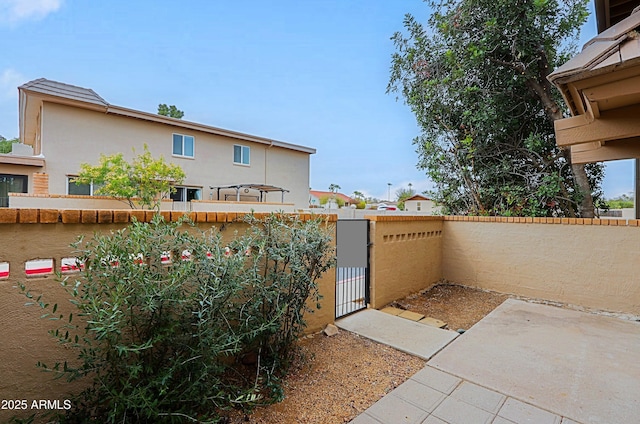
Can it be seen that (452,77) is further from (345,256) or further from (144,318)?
(144,318)

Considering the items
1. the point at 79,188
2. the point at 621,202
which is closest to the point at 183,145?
the point at 79,188

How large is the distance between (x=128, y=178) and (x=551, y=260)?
11772 mm

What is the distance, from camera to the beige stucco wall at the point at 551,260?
182 inches

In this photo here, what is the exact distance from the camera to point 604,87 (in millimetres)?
1668

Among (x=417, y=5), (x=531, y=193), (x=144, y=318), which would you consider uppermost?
(x=417, y=5)

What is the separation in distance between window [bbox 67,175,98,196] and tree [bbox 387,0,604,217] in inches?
445

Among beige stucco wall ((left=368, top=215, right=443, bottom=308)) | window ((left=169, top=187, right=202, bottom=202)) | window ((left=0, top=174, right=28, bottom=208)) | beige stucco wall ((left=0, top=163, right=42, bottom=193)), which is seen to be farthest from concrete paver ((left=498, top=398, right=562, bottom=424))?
window ((left=169, top=187, right=202, bottom=202))

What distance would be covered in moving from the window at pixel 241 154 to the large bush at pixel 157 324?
531 inches

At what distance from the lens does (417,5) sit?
6992mm

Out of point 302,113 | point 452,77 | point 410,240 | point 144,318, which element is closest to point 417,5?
point 452,77

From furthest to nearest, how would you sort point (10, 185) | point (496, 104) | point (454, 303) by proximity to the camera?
point (10, 185)
point (496, 104)
point (454, 303)

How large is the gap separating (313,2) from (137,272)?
9622mm

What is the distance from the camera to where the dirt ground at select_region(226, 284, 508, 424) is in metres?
2.20

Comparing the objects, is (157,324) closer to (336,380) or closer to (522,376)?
(336,380)
